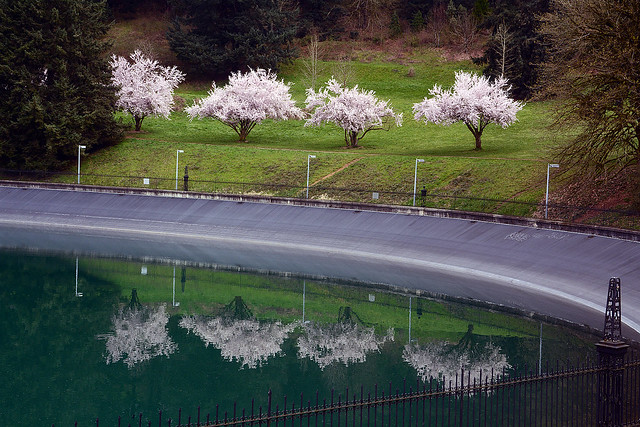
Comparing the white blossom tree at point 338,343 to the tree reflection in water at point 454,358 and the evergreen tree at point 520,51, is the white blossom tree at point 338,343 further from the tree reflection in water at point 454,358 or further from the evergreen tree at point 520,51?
the evergreen tree at point 520,51

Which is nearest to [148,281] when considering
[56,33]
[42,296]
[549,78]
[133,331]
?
[42,296]

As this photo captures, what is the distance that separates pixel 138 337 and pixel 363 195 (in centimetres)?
2914

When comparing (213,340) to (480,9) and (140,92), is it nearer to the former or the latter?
(140,92)


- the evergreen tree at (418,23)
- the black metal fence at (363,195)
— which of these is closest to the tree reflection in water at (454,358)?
the black metal fence at (363,195)

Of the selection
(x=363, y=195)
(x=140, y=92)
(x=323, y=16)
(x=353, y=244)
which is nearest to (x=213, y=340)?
(x=353, y=244)

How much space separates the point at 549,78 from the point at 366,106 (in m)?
23.4

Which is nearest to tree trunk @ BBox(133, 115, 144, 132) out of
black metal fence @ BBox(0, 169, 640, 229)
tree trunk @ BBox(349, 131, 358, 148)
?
black metal fence @ BBox(0, 169, 640, 229)

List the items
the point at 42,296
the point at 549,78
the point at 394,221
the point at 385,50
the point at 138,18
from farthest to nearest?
the point at 138,18
the point at 385,50
the point at 394,221
the point at 549,78
the point at 42,296

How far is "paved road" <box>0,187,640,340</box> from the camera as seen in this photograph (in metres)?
A: 35.9

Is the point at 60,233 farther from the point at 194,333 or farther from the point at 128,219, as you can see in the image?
the point at 194,333

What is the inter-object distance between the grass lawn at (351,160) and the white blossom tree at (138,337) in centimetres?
2336

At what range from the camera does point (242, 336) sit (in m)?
29.5

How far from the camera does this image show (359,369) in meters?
24.9

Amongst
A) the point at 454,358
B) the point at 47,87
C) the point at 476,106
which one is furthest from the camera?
the point at 47,87
